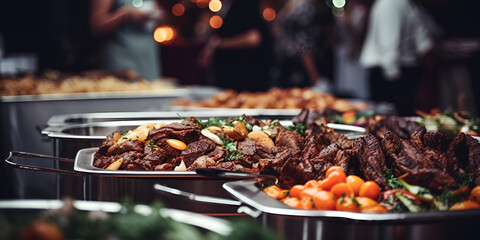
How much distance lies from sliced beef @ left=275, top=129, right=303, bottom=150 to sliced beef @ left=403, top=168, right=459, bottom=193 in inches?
→ 24.1

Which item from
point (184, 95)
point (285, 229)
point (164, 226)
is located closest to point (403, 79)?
point (184, 95)

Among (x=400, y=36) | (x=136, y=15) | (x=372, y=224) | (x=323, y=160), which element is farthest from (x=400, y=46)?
(x=372, y=224)

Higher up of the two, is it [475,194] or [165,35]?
[165,35]

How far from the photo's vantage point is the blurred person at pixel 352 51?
631 cm

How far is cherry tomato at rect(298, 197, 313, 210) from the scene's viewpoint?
1505 millimetres

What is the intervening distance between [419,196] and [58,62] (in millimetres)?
5769

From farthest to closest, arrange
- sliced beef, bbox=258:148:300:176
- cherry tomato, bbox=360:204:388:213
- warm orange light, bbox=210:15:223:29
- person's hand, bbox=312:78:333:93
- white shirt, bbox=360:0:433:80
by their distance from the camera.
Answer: person's hand, bbox=312:78:333:93 → warm orange light, bbox=210:15:223:29 → white shirt, bbox=360:0:433:80 → sliced beef, bbox=258:148:300:176 → cherry tomato, bbox=360:204:388:213

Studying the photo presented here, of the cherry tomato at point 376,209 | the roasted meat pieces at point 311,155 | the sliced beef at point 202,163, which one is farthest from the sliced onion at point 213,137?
the cherry tomato at point 376,209

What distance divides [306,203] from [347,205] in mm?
122

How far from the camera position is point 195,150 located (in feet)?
6.83

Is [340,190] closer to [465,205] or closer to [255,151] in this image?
[465,205]

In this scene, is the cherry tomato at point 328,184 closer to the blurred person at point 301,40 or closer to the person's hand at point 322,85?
the blurred person at point 301,40

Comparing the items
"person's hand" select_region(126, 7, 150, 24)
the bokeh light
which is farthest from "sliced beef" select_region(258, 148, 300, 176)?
the bokeh light

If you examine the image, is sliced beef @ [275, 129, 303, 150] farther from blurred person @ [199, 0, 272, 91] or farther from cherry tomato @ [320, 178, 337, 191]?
blurred person @ [199, 0, 272, 91]
